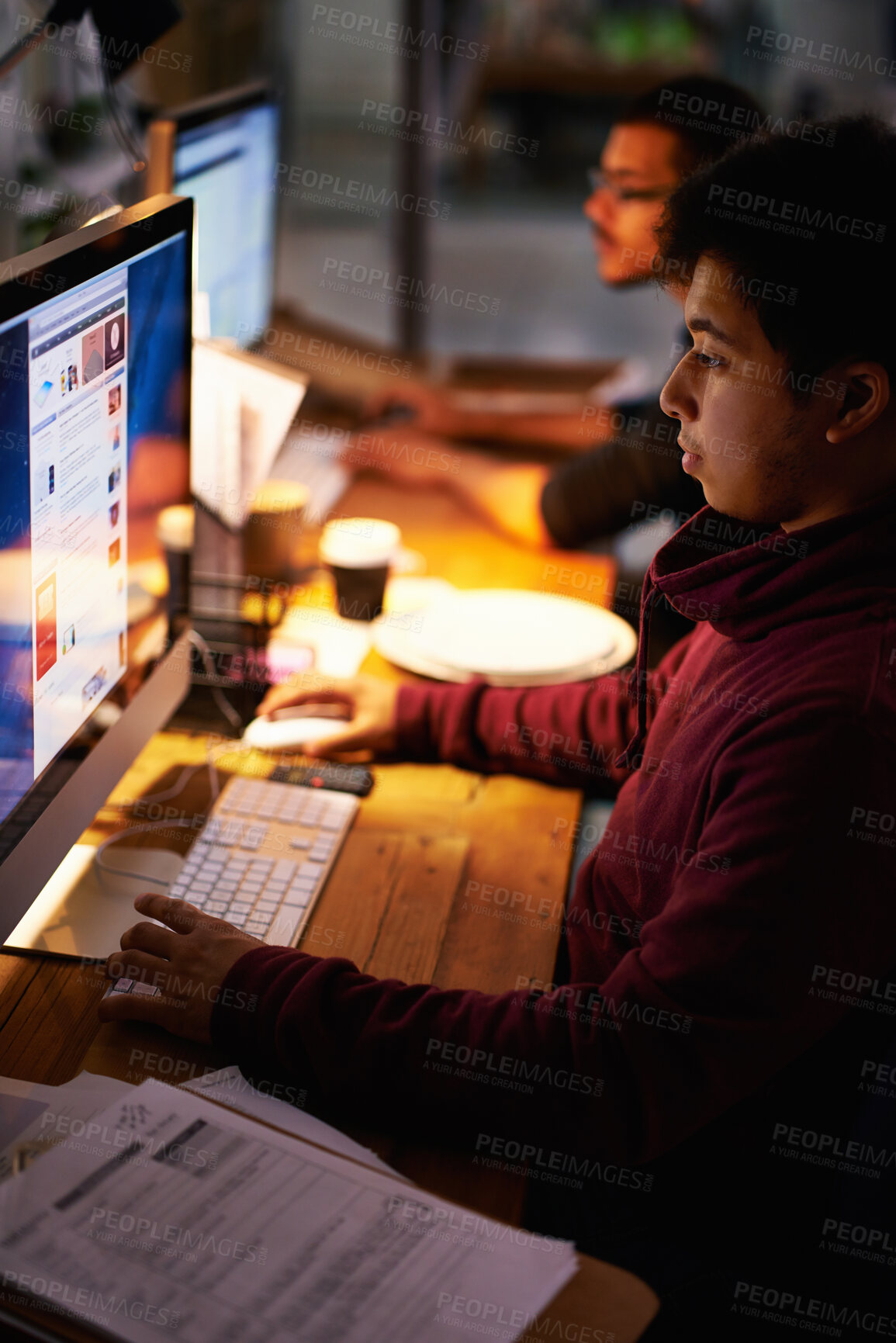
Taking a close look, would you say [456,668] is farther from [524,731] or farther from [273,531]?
[273,531]

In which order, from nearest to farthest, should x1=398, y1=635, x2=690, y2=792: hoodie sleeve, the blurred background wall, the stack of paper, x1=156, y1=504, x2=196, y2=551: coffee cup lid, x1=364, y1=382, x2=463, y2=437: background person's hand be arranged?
the stack of paper < x1=156, y1=504, x2=196, y2=551: coffee cup lid < x1=398, y1=635, x2=690, y2=792: hoodie sleeve < x1=364, y1=382, x2=463, y2=437: background person's hand < the blurred background wall

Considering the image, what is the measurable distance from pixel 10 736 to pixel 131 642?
0.95ft

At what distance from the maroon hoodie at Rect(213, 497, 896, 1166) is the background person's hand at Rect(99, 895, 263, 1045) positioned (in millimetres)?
19

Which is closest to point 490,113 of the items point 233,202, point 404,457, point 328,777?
point 404,457

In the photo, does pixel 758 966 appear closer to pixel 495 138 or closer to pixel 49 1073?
pixel 49 1073

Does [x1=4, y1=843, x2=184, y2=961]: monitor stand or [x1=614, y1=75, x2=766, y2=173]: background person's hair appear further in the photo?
[x1=614, y1=75, x2=766, y2=173]: background person's hair

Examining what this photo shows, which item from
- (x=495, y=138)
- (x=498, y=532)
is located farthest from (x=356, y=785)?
(x=495, y=138)

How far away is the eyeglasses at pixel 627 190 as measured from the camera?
1707 millimetres

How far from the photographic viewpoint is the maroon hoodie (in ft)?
2.37

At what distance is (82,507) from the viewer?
2.94 feet

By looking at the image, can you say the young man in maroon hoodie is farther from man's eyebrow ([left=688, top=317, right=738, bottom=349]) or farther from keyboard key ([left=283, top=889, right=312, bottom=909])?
keyboard key ([left=283, top=889, right=312, bottom=909])

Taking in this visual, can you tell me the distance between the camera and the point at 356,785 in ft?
3.92

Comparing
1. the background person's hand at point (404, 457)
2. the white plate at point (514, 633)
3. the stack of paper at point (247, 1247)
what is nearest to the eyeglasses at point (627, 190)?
the background person's hand at point (404, 457)

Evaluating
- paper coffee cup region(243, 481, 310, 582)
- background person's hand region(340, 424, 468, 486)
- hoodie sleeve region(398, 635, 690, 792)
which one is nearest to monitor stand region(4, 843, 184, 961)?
hoodie sleeve region(398, 635, 690, 792)
